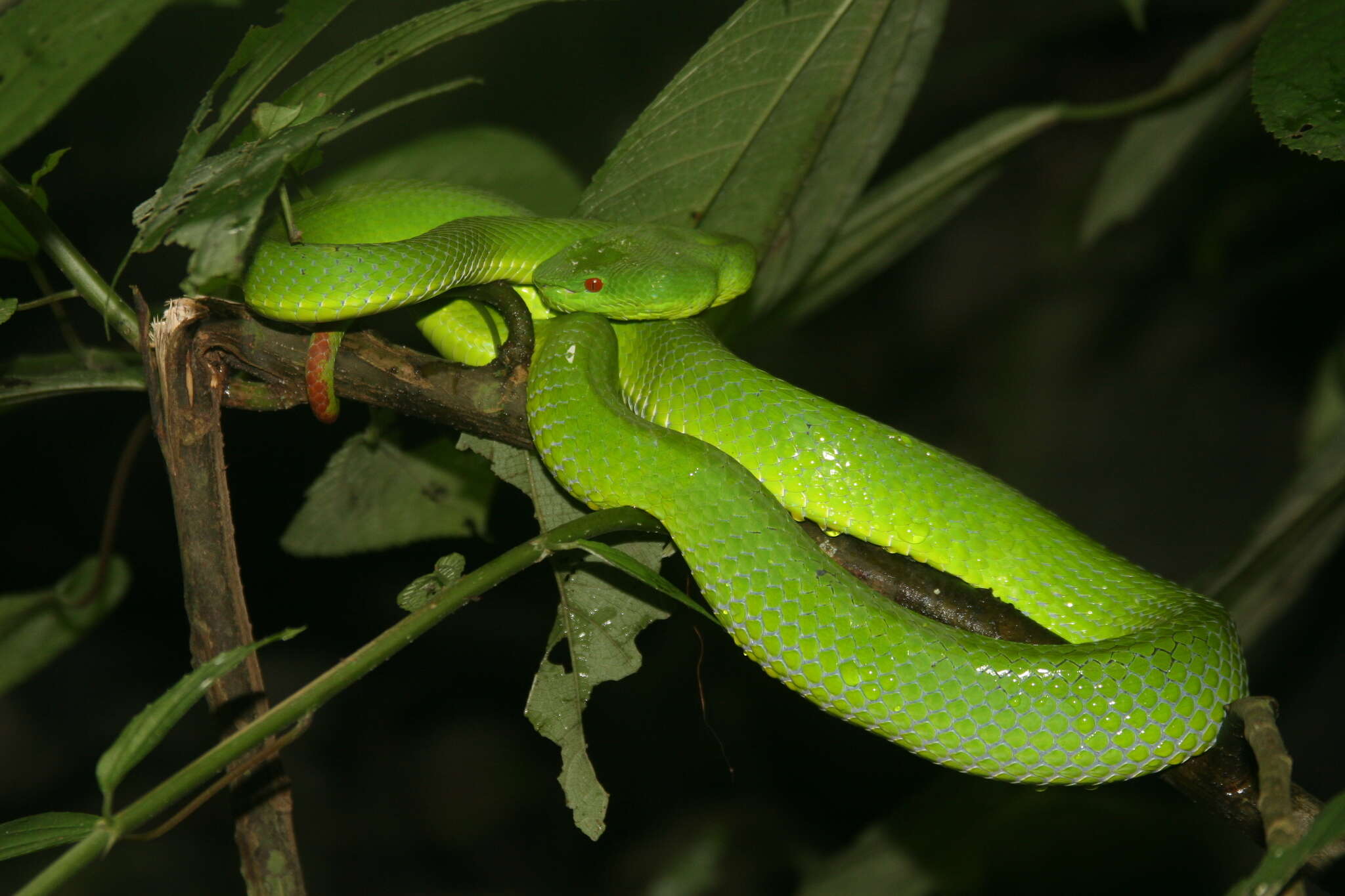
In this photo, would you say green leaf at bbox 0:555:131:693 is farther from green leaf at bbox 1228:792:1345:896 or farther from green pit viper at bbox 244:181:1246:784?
green leaf at bbox 1228:792:1345:896

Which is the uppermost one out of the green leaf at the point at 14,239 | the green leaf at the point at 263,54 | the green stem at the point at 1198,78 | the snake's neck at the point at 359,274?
the green stem at the point at 1198,78

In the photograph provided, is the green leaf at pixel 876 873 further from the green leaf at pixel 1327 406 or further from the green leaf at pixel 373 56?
the green leaf at pixel 373 56

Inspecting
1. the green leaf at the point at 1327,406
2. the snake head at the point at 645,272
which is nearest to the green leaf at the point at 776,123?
the snake head at the point at 645,272

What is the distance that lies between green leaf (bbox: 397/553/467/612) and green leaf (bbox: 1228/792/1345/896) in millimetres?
1052

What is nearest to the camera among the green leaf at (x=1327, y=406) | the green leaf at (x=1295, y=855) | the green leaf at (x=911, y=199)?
the green leaf at (x=1295, y=855)

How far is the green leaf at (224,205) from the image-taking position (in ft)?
3.74

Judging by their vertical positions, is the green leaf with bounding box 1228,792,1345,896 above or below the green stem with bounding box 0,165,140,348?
above

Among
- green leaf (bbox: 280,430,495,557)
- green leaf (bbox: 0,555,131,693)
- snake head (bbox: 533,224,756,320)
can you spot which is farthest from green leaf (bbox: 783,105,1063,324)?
green leaf (bbox: 0,555,131,693)

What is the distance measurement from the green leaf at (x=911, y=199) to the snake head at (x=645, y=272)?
2.15 ft

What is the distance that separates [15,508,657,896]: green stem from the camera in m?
0.96

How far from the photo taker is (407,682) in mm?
5117

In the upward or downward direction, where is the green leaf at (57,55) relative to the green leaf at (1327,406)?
upward

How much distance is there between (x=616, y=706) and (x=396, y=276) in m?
3.76

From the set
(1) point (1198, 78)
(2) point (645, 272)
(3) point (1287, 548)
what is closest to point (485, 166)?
(2) point (645, 272)
